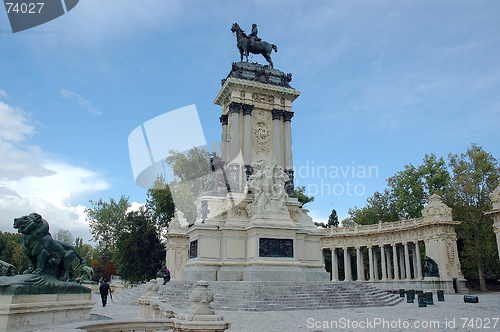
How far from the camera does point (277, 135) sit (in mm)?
25688

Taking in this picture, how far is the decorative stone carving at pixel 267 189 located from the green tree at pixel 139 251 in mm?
23452

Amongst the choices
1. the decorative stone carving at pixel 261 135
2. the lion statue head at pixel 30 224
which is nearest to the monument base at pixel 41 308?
the lion statue head at pixel 30 224

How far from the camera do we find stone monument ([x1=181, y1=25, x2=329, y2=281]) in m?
20.5

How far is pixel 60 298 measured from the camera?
28.8 feet

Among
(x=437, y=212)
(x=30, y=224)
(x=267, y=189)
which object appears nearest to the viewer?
(x=30, y=224)

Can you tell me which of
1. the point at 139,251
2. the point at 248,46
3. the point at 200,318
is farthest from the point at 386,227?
the point at 200,318

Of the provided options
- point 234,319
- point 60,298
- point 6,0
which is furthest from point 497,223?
point 6,0

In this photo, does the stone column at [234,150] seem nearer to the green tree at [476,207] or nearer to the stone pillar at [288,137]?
the stone pillar at [288,137]

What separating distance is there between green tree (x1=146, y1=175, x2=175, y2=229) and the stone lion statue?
32968mm

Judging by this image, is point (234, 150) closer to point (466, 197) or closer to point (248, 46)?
point (248, 46)

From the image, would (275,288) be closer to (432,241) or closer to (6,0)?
(6,0)

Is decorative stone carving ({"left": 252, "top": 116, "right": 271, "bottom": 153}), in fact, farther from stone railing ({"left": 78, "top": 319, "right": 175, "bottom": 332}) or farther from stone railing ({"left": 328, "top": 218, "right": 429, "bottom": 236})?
stone railing ({"left": 328, "top": 218, "right": 429, "bottom": 236})

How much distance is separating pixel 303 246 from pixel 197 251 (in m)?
6.51

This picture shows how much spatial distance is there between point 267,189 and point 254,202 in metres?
1.12
